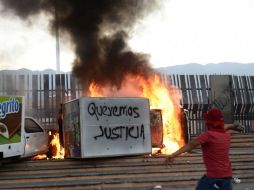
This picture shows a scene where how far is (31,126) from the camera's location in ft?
41.8

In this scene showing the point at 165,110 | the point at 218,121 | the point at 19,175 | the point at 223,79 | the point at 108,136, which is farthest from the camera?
the point at 223,79

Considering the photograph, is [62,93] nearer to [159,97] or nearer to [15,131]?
[159,97]

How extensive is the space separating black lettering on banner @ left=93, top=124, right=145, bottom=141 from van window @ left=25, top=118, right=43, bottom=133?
1886mm

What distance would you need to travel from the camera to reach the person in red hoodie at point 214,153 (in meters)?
5.28

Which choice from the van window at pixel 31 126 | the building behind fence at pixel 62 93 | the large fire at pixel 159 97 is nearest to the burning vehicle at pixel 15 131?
the van window at pixel 31 126

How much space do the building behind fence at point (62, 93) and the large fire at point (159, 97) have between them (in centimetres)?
112

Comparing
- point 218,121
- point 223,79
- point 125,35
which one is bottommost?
point 218,121

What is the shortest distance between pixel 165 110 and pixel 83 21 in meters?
5.05

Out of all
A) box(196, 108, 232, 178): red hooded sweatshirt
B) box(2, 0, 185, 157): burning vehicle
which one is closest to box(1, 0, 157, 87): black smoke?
box(2, 0, 185, 157): burning vehicle

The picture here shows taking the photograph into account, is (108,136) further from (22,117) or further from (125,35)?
(125,35)

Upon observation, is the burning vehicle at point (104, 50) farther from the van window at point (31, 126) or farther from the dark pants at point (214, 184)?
the dark pants at point (214, 184)

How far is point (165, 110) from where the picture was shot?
1533 centimetres

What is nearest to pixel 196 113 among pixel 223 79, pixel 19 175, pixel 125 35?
pixel 223 79

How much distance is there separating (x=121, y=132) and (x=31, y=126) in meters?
2.49
